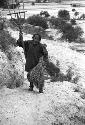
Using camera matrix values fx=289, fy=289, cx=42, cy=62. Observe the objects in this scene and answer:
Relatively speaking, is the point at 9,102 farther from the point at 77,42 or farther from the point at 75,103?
the point at 77,42

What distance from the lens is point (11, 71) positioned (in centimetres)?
676

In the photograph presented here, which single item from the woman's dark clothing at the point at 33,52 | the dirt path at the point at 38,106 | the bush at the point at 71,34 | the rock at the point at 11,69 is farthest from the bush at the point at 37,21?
the woman's dark clothing at the point at 33,52

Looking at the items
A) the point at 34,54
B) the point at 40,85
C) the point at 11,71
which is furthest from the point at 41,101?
the point at 11,71

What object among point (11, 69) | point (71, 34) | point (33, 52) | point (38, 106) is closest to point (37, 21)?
point (71, 34)

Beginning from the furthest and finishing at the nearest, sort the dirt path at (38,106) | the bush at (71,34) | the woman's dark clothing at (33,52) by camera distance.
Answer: the bush at (71,34) < the woman's dark clothing at (33,52) < the dirt path at (38,106)

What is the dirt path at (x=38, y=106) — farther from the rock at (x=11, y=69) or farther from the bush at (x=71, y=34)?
the bush at (x=71, y=34)

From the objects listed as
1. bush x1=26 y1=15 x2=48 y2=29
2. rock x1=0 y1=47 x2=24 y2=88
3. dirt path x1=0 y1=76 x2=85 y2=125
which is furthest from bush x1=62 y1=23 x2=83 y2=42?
dirt path x1=0 y1=76 x2=85 y2=125

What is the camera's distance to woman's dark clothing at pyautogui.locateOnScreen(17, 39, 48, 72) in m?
5.69

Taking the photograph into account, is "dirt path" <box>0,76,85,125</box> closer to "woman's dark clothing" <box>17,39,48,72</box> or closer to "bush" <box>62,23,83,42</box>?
"woman's dark clothing" <box>17,39,48,72</box>

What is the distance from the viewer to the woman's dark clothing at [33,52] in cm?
569

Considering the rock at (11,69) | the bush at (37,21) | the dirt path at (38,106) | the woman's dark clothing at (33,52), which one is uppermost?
the woman's dark clothing at (33,52)

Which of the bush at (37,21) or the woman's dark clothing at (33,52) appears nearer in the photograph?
the woman's dark clothing at (33,52)

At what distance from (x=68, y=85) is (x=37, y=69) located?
121 centimetres

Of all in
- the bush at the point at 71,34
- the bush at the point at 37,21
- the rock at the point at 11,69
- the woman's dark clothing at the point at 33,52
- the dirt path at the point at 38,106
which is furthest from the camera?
the bush at the point at 37,21
